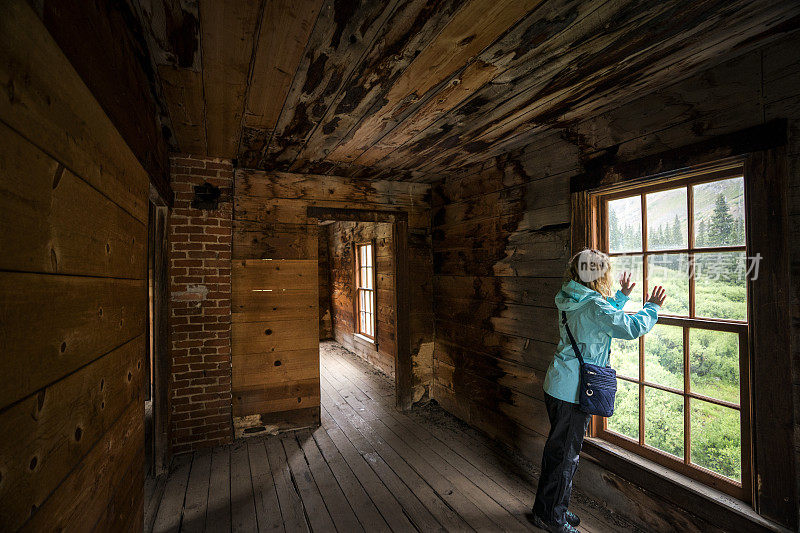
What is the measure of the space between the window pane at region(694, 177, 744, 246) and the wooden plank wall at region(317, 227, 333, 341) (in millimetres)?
6969

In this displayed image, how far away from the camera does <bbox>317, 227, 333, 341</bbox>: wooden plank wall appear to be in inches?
311

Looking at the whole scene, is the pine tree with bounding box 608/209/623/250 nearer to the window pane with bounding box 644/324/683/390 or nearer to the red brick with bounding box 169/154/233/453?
the window pane with bounding box 644/324/683/390

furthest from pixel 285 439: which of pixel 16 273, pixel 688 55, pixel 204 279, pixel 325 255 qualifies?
pixel 325 255

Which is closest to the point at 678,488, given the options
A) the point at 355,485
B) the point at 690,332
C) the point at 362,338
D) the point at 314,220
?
the point at 690,332

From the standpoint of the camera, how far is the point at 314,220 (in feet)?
11.5

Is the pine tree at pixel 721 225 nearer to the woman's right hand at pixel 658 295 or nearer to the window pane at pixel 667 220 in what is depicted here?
the window pane at pixel 667 220

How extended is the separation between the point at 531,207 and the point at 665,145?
0.95m

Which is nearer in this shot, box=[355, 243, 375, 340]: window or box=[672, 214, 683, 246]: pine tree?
box=[672, 214, 683, 246]: pine tree

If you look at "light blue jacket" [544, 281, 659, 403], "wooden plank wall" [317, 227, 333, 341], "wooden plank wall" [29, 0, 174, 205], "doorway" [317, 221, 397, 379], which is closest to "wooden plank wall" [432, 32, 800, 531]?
"light blue jacket" [544, 281, 659, 403]

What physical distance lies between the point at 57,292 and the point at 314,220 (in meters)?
2.78

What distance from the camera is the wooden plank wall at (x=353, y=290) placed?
504cm

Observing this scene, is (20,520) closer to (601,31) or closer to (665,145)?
(601,31)

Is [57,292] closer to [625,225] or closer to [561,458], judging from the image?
[561,458]

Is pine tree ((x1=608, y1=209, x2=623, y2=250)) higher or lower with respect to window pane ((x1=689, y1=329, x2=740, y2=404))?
higher
